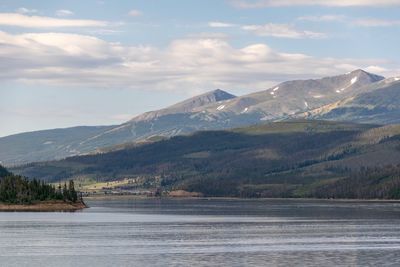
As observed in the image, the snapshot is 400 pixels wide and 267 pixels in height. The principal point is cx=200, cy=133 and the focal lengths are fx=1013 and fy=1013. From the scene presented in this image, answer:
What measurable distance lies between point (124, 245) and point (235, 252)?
2162cm

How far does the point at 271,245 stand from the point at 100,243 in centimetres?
2641

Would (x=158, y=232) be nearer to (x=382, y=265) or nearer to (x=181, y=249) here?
(x=181, y=249)

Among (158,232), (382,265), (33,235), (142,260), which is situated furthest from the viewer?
(158,232)

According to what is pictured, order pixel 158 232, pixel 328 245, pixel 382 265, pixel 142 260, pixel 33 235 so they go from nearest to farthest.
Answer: pixel 382 265, pixel 142 260, pixel 328 245, pixel 33 235, pixel 158 232

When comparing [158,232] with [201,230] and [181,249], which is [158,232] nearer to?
[201,230]

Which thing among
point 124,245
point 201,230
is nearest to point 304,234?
point 201,230

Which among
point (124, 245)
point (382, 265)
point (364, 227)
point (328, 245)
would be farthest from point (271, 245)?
point (364, 227)

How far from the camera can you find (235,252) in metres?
138

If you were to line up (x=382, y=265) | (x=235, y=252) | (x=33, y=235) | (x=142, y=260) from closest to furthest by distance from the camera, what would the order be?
1. (x=382, y=265)
2. (x=142, y=260)
3. (x=235, y=252)
4. (x=33, y=235)

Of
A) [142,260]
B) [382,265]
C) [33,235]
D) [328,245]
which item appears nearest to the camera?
[382,265]

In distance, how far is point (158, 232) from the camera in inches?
7382

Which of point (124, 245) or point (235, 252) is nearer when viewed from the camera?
point (235, 252)

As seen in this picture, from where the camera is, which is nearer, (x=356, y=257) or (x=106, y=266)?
(x=106, y=266)

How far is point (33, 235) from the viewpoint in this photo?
174m
